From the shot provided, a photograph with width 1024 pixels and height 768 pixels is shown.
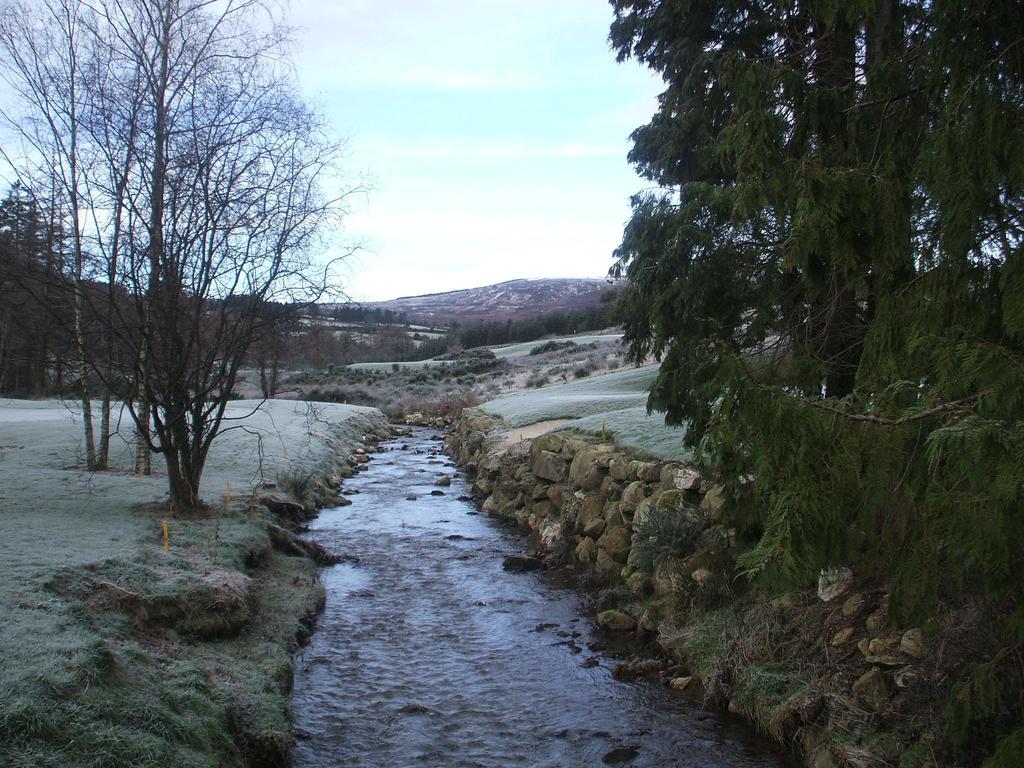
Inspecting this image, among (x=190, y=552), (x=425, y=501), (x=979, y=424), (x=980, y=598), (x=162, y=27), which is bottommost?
(x=425, y=501)

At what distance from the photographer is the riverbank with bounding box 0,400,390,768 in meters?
4.21

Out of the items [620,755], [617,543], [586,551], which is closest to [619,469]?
[586,551]

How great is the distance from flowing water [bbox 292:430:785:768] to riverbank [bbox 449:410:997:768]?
43 centimetres

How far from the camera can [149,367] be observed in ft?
32.3

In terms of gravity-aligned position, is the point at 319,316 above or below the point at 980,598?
above

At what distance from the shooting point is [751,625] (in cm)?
652

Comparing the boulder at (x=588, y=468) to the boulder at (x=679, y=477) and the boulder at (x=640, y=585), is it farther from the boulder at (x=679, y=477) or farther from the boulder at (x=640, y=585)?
the boulder at (x=640, y=585)

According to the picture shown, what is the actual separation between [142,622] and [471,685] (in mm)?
2929

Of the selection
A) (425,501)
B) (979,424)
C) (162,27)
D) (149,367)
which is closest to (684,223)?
(979,424)

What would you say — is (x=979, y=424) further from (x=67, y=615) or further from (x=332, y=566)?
(x=332, y=566)

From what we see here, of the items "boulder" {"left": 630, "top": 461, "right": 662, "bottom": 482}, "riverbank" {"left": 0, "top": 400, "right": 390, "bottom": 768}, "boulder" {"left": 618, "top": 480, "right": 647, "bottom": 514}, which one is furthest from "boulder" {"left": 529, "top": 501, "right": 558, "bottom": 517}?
"riverbank" {"left": 0, "top": 400, "right": 390, "bottom": 768}

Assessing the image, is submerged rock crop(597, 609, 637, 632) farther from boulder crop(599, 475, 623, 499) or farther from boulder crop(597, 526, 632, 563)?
boulder crop(599, 475, 623, 499)

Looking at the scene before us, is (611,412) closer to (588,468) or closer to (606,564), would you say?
(588,468)

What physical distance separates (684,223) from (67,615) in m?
6.52
